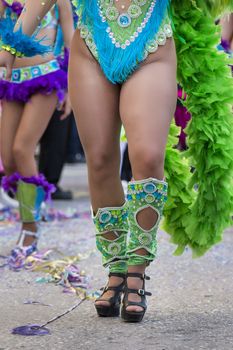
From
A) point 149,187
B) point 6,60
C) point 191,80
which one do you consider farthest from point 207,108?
point 6,60

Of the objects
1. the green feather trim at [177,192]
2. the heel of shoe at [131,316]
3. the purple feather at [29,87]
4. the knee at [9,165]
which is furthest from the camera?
the knee at [9,165]

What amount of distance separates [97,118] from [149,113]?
0.73 feet

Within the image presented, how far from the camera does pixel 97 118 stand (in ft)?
11.4

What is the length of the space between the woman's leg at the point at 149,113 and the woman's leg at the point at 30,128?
1546 millimetres

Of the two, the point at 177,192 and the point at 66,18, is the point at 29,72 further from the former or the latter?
the point at 177,192

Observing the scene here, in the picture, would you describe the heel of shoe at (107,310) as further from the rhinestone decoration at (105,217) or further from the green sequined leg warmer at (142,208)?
the rhinestone decoration at (105,217)

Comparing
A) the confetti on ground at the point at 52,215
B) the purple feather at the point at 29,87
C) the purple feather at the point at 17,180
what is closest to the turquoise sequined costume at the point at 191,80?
the purple feather at the point at 29,87

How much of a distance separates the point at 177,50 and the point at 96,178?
2.03 ft

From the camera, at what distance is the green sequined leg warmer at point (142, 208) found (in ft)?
11.3

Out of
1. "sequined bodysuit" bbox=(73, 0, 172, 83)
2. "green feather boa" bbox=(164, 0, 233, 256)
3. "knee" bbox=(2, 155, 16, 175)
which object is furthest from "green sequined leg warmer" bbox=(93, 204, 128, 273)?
"knee" bbox=(2, 155, 16, 175)

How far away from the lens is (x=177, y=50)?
11.9 feet

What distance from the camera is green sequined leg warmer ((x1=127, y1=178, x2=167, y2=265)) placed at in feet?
11.3

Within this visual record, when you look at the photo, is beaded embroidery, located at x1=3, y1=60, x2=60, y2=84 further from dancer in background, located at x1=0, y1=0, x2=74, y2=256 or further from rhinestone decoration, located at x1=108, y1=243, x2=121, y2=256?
rhinestone decoration, located at x1=108, y1=243, x2=121, y2=256

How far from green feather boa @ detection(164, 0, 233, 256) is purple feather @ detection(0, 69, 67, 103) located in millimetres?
1448
